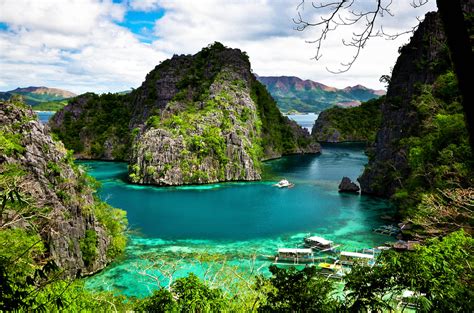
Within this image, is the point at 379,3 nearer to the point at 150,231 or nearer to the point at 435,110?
the point at 150,231

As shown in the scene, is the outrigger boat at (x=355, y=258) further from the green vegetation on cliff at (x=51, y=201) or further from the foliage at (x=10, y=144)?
the foliage at (x=10, y=144)

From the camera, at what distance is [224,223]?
39.8 m

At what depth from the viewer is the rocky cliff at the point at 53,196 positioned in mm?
22906

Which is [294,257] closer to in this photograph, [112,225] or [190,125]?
[112,225]

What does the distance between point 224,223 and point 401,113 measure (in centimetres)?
2922

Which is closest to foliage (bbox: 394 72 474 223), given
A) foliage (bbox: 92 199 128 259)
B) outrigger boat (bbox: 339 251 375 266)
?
outrigger boat (bbox: 339 251 375 266)

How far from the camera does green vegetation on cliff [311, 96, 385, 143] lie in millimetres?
137625

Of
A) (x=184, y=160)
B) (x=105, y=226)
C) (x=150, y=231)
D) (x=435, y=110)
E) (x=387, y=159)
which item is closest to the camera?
(x=105, y=226)

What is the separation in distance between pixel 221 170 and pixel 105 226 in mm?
35414

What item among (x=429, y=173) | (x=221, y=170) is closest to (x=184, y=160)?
(x=221, y=170)

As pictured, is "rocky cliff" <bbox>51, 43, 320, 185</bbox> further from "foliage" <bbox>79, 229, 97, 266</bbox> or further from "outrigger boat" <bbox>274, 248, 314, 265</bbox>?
"outrigger boat" <bbox>274, 248, 314, 265</bbox>

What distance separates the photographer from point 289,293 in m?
11.0

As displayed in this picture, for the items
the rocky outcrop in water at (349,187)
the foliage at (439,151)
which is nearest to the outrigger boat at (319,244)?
the foliage at (439,151)

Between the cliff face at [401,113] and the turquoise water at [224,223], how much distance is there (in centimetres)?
331
